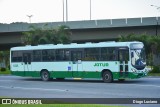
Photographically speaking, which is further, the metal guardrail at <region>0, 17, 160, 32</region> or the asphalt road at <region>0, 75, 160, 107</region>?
the metal guardrail at <region>0, 17, 160, 32</region>

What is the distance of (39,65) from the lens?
103ft

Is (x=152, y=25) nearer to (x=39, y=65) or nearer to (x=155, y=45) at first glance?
(x=155, y=45)

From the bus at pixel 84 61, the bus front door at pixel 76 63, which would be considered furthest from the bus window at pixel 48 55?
the bus front door at pixel 76 63

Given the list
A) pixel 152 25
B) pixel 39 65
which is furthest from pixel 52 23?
pixel 39 65

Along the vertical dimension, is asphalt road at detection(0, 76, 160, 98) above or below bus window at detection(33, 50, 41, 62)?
below

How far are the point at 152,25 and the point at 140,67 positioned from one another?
28.5 m

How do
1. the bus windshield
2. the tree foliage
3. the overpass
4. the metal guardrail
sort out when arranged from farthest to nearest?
the overpass → the metal guardrail → the tree foliage → the bus windshield

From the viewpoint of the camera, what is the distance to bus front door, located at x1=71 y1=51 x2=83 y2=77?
2859 cm

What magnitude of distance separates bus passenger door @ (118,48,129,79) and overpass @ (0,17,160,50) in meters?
27.6

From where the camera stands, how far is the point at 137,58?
26.7 meters

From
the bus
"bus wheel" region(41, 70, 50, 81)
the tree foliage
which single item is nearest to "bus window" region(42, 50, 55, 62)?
the bus

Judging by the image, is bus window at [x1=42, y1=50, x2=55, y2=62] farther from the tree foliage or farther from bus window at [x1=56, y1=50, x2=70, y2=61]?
the tree foliage

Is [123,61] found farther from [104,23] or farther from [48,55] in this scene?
[104,23]

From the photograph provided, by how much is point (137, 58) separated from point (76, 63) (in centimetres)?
486
